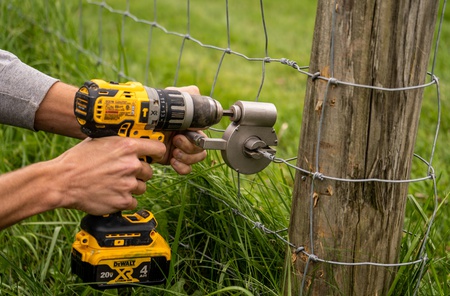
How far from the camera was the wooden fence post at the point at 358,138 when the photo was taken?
1.91 meters

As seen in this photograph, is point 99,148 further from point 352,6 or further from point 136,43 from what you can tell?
point 136,43

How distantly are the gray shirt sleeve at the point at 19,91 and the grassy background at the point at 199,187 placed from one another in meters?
0.50

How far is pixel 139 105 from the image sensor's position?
80.9 inches

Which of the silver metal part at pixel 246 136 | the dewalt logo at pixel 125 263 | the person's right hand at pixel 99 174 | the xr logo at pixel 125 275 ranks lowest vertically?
the xr logo at pixel 125 275

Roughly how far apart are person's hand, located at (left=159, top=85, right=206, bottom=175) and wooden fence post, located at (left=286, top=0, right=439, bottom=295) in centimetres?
37

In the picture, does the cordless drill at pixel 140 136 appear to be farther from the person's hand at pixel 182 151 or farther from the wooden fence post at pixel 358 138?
the wooden fence post at pixel 358 138

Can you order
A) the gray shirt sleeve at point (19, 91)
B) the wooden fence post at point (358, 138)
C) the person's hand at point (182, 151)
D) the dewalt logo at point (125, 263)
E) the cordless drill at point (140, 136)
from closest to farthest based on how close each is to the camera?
the wooden fence post at point (358, 138) < the cordless drill at point (140, 136) < the dewalt logo at point (125, 263) < the person's hand at point (182, 151) < the gray shirt sleeve at point (19, 91)

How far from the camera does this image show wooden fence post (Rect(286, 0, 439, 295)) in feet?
6.28

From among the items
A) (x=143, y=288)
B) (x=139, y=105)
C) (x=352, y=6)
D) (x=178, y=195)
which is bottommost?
(x=143, y=288)

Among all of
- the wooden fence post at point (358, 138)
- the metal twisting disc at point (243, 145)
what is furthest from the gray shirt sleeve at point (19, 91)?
the wooden fence post at point (358, 138)

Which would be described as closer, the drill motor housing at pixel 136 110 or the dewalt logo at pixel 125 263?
the drill motor housing at pixel 136 110

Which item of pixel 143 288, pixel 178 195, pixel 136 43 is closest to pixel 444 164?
pixel 178 195

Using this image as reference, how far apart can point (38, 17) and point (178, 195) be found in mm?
2453

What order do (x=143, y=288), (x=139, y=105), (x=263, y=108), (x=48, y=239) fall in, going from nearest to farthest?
(x=139, y=105) → (x=263, y=108) → (x=143, y=288) → (x=48, y=239)
